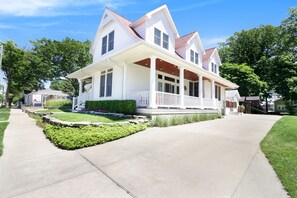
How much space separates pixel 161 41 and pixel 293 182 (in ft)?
36.9

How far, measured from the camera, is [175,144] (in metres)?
5.39

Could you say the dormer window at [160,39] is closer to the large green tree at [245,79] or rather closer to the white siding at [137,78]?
the white siding at [137,78]

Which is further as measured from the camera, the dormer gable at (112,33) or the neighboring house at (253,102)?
the neighboring house at (253,102)

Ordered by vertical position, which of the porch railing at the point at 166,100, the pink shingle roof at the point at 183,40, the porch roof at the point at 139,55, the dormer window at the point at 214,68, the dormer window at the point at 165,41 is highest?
the pink shingle roof at the point at 183,40

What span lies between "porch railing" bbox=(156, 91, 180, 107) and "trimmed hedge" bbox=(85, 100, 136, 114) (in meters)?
1.45

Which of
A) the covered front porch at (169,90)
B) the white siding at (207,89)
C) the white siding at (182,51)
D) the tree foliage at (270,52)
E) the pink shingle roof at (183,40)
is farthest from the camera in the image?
the tree foliage at (270,52)

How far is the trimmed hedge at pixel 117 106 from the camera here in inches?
367

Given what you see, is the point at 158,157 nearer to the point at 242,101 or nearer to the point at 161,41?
the point at 161,41

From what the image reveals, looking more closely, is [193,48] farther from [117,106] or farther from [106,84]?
[117,106]

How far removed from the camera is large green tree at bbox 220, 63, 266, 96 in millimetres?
30109

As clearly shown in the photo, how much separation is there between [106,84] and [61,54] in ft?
103

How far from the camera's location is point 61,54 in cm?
3781

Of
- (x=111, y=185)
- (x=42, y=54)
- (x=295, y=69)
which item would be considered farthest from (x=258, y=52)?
(x=42, y=54)

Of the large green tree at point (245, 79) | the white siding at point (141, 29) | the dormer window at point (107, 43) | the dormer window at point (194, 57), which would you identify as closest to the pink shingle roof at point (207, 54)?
the dormer window at point (194, 57)
